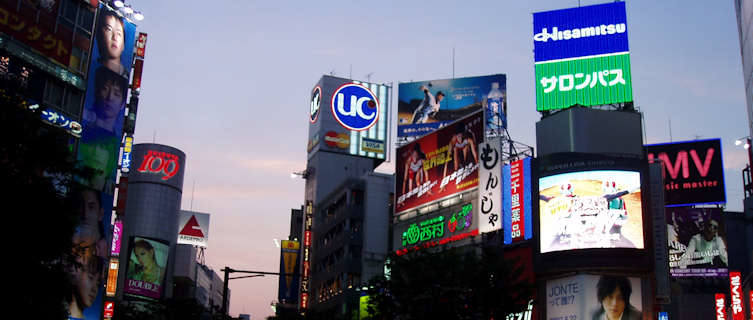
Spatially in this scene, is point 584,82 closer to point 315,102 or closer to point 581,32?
point 581,32

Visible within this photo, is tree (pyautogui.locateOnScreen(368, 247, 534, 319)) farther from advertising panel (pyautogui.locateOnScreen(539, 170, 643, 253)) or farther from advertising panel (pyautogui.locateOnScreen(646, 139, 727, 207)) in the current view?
advertising panel (pyautogui.locateOnScreen(646, 139, 727, 207))

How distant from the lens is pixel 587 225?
61.3m

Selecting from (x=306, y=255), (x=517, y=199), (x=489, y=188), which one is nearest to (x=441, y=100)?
(x=306, y=255)

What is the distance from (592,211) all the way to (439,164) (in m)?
17.7

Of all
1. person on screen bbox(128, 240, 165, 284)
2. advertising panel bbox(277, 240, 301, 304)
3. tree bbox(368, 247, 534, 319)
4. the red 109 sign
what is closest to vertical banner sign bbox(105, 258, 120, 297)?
person on screen bbox(128, 240, 165, 284)

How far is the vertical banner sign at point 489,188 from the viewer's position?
66375mm

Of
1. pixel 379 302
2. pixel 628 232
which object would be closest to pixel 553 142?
pixel 628 232

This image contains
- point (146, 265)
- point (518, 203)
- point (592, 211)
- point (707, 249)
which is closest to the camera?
point (592, 211)

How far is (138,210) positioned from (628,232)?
11312 cm

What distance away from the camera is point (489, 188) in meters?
67.5

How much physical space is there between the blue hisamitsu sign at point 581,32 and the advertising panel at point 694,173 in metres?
22.6

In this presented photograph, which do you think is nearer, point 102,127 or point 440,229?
Result: point 102,127

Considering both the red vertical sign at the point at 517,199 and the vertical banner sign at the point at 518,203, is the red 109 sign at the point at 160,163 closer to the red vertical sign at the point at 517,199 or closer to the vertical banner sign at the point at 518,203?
the vertical banner sign at the point at 518,203

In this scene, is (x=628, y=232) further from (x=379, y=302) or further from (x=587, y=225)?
(x=379, y=302)
